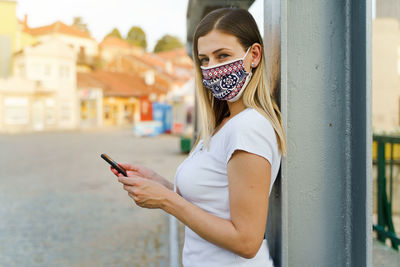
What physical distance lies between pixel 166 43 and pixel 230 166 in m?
80.2

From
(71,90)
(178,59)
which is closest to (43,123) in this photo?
(71,90)

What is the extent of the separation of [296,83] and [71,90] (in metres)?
35.6

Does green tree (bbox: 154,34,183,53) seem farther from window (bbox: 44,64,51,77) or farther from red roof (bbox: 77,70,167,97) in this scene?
window (bbox: 44,64,51,77)

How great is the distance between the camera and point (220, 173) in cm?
138

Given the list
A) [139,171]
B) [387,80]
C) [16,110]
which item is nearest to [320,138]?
[139,171]

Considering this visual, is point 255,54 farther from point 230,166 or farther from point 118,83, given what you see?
point 118,83

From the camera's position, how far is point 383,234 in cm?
433

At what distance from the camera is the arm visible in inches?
49.6

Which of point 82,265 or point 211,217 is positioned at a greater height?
point 211,217

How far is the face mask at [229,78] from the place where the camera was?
1450 millimetres

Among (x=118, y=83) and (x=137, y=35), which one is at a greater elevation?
(x=137, y=35)

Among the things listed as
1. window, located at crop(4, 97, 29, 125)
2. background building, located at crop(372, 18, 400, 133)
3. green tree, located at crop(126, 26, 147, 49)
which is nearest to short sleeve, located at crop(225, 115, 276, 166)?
background building, located at crop(372, 18, 400, 133)

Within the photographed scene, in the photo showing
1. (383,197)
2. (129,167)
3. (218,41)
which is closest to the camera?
(218,41)

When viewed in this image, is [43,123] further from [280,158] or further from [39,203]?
[280,158]
